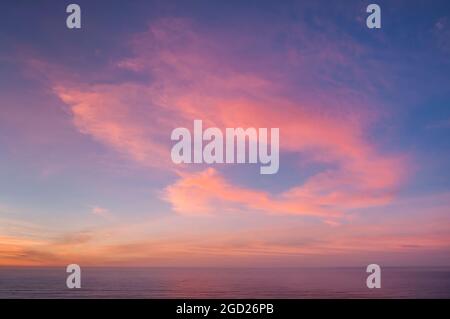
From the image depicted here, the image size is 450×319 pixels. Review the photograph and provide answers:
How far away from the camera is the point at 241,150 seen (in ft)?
32.0
